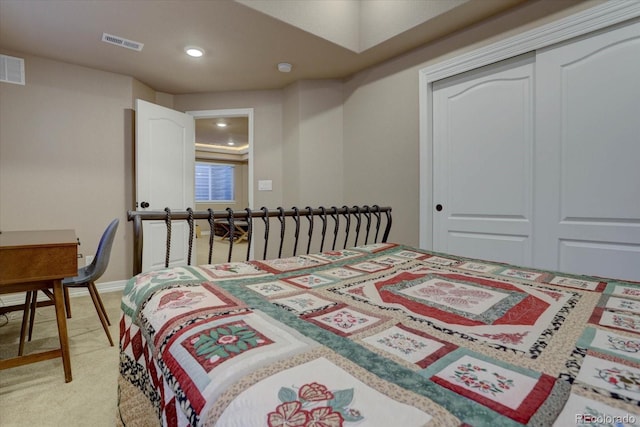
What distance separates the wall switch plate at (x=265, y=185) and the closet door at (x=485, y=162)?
204 cm

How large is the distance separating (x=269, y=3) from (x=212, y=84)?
5.58 ft

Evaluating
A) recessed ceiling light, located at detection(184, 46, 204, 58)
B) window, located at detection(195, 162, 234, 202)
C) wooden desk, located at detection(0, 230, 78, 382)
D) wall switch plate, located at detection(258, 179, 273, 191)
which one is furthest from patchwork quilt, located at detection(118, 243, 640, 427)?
window, located at detection(195, 162, 234, 202)

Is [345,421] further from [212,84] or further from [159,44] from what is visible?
[212,84]

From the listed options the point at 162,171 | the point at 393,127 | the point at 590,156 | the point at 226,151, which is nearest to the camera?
the point at 590,156

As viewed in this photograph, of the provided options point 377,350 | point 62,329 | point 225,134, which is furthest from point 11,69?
point 225,134

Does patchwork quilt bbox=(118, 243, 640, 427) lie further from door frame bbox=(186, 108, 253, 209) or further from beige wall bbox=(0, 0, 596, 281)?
door frame bbox=(186, 108, 253, 209)

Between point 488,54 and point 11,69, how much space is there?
4215 millimetres

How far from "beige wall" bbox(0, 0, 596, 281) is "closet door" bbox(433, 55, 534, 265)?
0.23m

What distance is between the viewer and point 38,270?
1.65 m

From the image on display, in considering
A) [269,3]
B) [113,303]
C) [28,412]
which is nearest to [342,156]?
[269,3]

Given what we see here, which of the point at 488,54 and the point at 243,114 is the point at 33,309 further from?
the point at 488,54

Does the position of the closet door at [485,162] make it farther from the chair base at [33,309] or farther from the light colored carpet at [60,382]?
the chair base at [33,309]

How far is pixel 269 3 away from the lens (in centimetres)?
232

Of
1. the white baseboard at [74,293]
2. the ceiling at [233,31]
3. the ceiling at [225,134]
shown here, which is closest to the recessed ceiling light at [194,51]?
the ceiling at [233,31]
